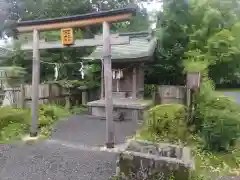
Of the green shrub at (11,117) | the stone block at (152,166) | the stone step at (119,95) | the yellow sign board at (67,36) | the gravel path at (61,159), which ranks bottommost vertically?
the gravel path at (61,159)

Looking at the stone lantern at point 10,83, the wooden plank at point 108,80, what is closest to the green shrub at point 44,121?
the stone lantern at point 10,83

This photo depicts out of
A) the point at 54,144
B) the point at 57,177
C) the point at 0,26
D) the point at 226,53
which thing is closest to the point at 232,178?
the point at 57,177

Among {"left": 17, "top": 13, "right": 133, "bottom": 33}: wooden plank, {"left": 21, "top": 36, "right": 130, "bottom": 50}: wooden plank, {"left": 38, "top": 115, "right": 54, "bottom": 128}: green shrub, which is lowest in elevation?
{"left": 38, "top": 115, "right": 54, "bottom": 128}: green shrub

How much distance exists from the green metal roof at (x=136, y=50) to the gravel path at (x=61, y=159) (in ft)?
13.1

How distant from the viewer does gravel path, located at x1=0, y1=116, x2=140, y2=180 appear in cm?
564

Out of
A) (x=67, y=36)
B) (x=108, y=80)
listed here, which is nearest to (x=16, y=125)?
(x=67, y=36)

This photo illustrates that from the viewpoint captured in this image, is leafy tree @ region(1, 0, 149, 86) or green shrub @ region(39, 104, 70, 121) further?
leafy tree @ region(1, 0, 149, 86)

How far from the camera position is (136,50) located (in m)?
12.5

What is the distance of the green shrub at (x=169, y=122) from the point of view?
7.50m

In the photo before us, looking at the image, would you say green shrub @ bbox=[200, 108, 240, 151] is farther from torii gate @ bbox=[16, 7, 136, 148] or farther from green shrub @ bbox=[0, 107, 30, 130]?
green shrub @ bbox=[0, 107, 30, 130]

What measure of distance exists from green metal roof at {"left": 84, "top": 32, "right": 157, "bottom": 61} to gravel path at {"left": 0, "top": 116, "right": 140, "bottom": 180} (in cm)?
400

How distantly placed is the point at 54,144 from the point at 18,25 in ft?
14.6

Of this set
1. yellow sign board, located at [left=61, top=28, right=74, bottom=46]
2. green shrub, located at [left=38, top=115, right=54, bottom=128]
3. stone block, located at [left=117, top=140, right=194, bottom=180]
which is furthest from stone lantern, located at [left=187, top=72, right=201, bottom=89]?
green shrub, located at [left=38, top=115, right=54, bottom=128]

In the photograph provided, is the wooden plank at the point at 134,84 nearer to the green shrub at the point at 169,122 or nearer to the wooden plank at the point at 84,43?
the green shrub at the point at 169,122
